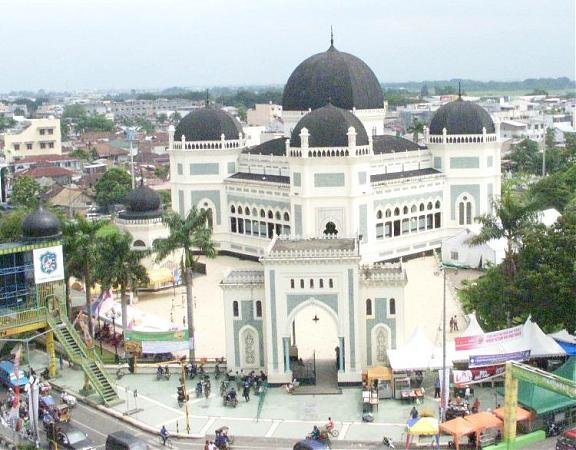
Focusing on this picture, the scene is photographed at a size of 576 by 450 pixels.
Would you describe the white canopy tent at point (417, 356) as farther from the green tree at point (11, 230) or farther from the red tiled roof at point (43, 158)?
the red tiled roof at point (43, 158)

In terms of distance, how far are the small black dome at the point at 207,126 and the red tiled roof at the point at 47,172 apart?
41447 mm

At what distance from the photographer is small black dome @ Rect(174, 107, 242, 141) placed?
58.1 metres

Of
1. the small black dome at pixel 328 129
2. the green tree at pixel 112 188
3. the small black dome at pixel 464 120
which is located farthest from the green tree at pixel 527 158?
the small black dome at pixel 328 129

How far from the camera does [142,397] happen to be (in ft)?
107

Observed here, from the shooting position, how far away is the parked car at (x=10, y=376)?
32469mm

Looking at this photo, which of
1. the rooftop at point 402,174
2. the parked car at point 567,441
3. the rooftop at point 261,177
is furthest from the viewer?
the rooftop at point 261,177

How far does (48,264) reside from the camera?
114ft

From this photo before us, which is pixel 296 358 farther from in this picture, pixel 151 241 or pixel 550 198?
pixel 550 198

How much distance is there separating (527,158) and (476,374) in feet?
251

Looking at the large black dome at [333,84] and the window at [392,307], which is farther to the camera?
the large black dome at [333,84]

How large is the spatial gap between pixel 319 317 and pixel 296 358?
7579mm

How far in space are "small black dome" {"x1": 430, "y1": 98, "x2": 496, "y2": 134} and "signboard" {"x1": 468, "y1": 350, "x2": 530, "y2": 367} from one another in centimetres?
2817

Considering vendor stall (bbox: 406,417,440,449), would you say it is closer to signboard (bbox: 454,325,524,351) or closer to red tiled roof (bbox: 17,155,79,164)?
signboard (bbox: 454,325,524,351)

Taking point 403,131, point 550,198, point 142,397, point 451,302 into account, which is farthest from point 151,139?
point 142,397
